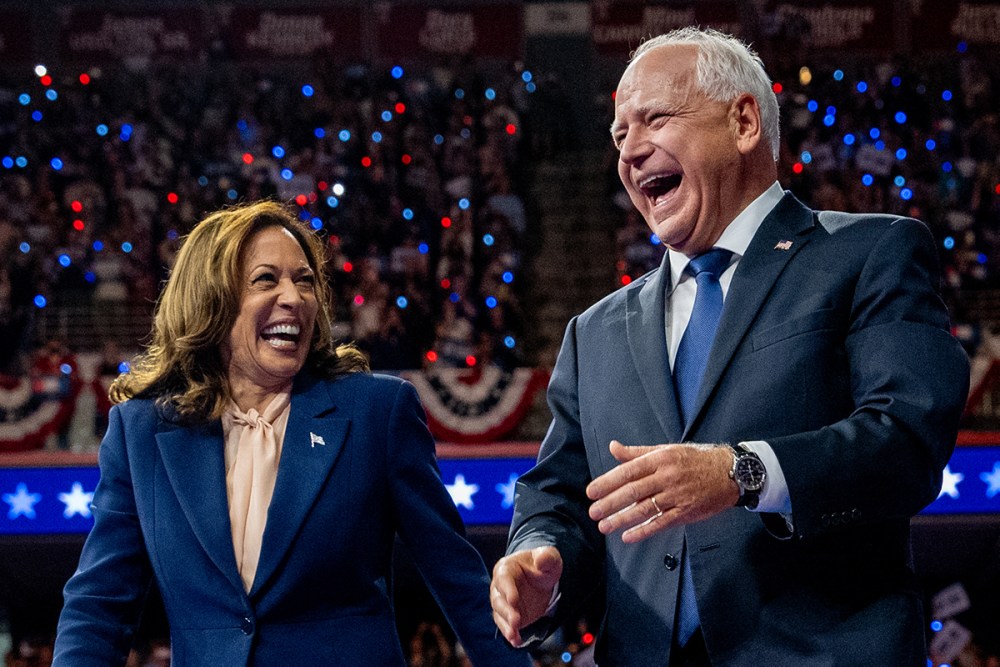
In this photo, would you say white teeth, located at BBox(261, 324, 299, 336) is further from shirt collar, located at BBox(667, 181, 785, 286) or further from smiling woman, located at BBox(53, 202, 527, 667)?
shirt collar, located at BBox(667, 181, 785, 286)

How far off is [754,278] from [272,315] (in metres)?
1.05

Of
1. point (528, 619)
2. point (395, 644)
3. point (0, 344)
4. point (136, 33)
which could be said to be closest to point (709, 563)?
point (528, 619)

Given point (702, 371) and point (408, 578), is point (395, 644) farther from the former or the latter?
point (408, 578)

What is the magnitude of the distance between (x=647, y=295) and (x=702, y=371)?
0.72ft

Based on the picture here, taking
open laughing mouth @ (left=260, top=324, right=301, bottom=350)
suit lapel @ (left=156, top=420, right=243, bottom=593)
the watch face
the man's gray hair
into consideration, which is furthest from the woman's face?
the watch face

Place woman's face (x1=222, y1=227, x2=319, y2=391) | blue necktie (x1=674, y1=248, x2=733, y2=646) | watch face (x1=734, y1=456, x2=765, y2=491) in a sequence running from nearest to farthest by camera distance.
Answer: watch face (x1=734, y1=456, x2=765, y2=491), blue necktie (x1=674, y1=248, x2=733, y2=646), woman's face (x1=222, y1=227, x2=319, y2=391)

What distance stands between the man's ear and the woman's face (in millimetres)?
956

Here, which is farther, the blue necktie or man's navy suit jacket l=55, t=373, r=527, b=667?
man's navy suit jacket l=55, t=373, r=527, b=667

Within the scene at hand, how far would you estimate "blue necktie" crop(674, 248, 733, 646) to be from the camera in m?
1.58

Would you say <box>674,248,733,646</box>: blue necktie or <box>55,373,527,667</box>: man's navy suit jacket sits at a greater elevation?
<box>674,248,733,646</box>: blue necktie

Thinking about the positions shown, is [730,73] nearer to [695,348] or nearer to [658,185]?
[658,185]

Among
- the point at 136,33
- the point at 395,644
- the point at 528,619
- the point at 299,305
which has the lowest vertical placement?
the point at 395,644

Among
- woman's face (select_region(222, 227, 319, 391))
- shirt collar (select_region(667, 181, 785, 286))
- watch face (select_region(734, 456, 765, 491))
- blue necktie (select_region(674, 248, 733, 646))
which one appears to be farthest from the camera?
woman's face (select_region(222, 227, 319, 391))

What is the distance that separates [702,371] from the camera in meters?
1.64
